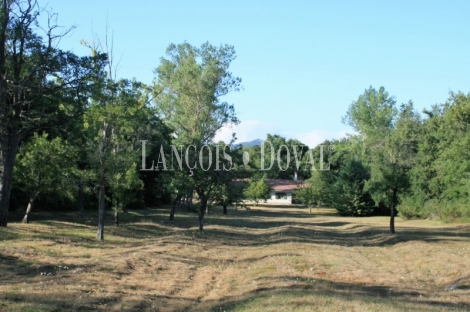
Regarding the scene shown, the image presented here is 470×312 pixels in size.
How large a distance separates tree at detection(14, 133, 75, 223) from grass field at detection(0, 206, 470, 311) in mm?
2276

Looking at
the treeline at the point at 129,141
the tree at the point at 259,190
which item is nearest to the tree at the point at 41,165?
the treeline at the point at 129,141

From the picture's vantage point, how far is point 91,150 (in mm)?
22344

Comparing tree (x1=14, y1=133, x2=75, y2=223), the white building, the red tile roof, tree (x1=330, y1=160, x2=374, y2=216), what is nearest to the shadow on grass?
tree (x1=14, y1=133, x2=75, y2=223)

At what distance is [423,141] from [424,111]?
18.2 meters

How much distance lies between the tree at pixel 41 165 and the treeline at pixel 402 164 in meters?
17.5

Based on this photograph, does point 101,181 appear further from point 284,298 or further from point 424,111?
point 424,111

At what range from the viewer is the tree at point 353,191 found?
58938mm

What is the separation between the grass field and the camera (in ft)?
30.9

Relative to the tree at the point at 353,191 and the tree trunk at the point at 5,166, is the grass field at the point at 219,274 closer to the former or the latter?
the tree trunk at the point at 5,166

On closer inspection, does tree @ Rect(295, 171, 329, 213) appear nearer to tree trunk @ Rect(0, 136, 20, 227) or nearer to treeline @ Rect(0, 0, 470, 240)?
treeline @ Rect(0, 0, 470, 240)

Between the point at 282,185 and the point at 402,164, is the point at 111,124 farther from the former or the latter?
the point at 282,185

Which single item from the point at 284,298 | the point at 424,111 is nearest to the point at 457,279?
the point at 284,298

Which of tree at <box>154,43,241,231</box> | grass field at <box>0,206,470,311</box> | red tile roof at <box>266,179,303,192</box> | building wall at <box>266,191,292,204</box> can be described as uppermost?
tree at <box>154,43,241,231</box>

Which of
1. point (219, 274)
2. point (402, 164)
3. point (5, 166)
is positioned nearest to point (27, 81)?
point (5, 166)
